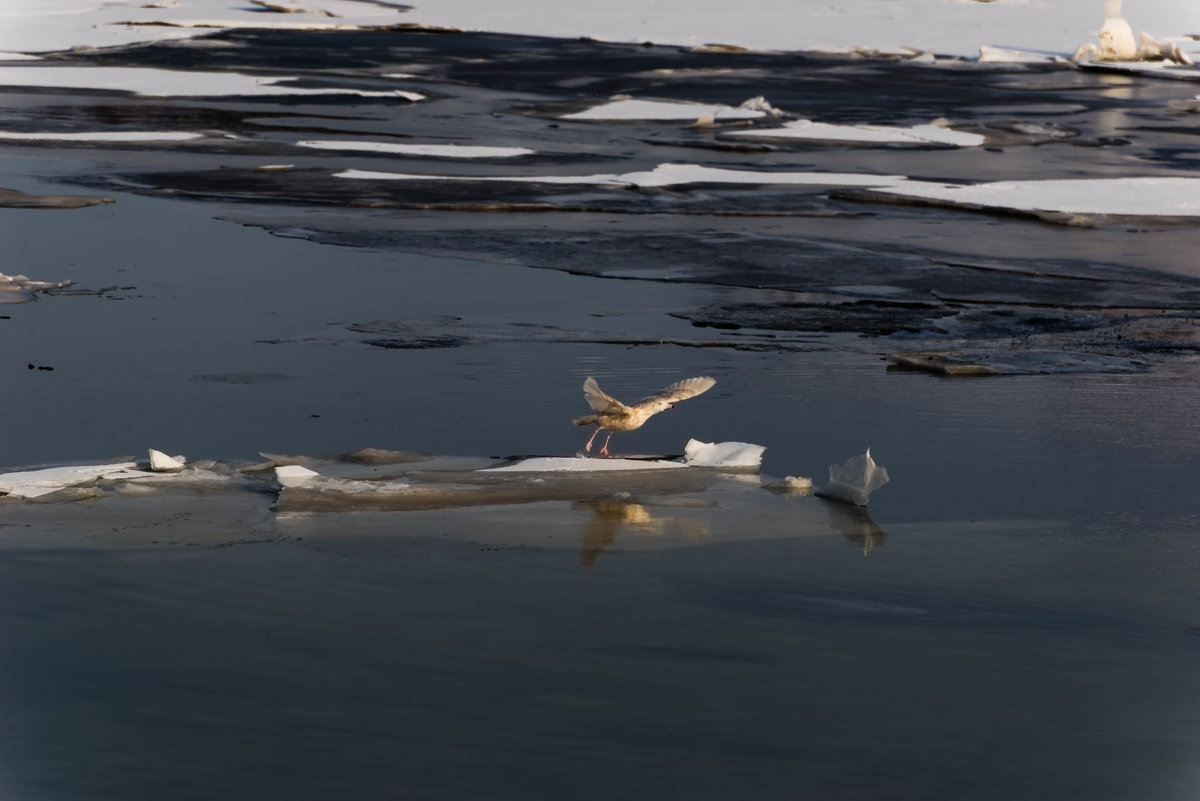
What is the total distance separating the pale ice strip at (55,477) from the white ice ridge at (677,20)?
27.0 metres

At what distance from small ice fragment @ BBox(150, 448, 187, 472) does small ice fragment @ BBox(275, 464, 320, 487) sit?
0.37 meters

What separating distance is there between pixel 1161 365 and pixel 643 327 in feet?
7.73

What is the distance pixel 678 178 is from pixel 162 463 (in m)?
9.40

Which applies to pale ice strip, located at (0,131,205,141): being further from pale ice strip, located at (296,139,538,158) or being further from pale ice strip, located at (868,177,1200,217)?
pale ice strip, located at (868,177,1200,217)

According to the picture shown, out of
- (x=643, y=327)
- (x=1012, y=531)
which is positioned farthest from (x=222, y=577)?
(x=643, y=327)

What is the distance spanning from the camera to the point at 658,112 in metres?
21.0

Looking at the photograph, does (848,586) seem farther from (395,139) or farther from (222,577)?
(395,139)

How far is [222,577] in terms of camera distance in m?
4.60

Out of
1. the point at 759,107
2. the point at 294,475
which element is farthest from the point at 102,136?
the point at 294,475

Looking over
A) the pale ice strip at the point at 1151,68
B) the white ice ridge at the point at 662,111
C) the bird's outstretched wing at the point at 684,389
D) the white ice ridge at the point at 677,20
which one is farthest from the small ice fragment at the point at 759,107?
the bird's outstretched wing at the point at 684,389

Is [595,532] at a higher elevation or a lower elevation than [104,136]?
higher

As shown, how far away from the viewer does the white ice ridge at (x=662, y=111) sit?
20297 mm

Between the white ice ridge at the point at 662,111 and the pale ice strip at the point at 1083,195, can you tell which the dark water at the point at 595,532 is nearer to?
the pale ice strip at the point at 1083,195

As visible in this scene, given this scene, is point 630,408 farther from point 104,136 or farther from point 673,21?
point 673,21
